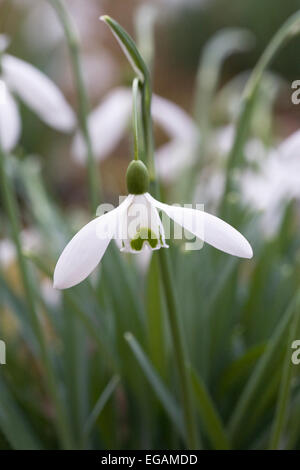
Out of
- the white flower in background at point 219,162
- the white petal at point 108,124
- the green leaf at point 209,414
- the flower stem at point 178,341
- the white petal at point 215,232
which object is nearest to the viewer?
the white petal at point 215,232

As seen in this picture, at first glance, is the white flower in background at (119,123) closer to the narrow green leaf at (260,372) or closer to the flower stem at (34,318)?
the flower stem at (34,318)

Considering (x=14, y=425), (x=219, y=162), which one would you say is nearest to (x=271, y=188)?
(x=219, y=162)

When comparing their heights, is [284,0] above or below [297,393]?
above

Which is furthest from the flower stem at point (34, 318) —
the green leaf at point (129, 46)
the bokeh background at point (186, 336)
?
the green leaf at point (129, 46)

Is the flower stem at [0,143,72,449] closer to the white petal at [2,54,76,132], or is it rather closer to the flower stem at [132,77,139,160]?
the white petal at [2,54,76,132]

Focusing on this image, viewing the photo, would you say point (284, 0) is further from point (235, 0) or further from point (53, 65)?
point (53, 65)

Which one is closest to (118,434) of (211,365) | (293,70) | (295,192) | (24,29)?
(211,365)
